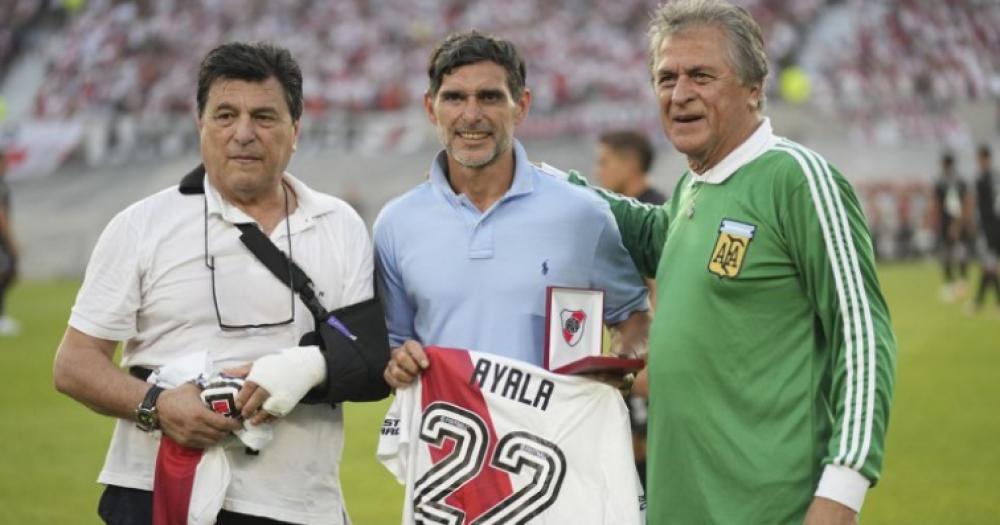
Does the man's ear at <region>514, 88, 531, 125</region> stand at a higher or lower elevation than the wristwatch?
higher

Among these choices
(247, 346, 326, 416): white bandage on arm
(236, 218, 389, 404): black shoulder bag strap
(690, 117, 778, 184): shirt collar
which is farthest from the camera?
(236, 218, 389, 404): black shoulder bag strap

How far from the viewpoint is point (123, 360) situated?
3.77m

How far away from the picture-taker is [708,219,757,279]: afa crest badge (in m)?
3.15

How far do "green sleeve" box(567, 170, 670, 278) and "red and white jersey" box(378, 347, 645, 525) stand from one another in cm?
50

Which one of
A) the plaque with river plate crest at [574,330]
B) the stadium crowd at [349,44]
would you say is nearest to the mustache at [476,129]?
the plaque with river plate crest at [574,330]

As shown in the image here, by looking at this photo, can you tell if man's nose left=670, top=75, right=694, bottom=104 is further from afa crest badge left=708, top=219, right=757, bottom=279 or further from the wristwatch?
the wristwatch

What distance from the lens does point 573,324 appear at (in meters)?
3.81

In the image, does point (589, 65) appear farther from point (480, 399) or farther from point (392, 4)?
point (480, 399)

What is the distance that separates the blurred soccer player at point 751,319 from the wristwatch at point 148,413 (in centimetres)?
135

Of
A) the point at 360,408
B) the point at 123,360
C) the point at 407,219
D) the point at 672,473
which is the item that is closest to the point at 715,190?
the point at 672,473

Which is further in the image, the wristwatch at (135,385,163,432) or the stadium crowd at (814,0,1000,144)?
→ the stadium crowd at (814,0,1000,144)

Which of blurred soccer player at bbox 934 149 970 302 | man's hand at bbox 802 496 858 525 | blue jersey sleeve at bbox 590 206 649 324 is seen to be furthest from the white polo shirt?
blurred soccer player at bbox 934 149 970 302

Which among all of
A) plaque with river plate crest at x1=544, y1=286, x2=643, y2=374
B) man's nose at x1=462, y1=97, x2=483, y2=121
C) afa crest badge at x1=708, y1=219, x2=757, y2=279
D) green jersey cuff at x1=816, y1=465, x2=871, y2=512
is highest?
man's nose at x1=462, y1=97, x2=483, y2=121

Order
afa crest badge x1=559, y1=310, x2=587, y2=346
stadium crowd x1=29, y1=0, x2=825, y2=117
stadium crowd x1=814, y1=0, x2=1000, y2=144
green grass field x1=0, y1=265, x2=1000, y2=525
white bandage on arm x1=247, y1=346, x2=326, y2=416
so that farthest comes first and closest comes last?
stadium crowd x1=29, y1=0, x2=825, y2=117 < stadium crowd x1=814, y1=0, x2=1000, y2=144 < green grass field x1=0, y1=265, x2=1000, y2=525 < afa crest badge x1=559, y1=310, x2=587, y2=346 < white bandage on arm x1=247, y1=346, x2=326, y2=416
